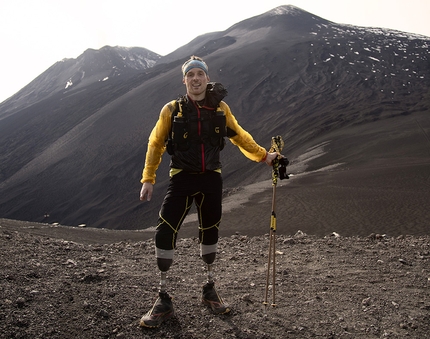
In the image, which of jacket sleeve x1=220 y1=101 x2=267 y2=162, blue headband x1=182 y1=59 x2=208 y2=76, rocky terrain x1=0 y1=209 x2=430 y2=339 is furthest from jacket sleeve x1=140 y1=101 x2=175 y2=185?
rocky terrain x1=0 y1=209 x2=430 y2=339

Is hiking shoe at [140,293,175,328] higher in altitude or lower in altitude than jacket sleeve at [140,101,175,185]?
lower

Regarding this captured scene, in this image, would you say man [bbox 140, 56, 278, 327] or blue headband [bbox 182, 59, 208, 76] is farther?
blue headband [bbox 182, 59, 208, 76]

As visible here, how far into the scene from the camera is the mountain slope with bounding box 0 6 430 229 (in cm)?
2603

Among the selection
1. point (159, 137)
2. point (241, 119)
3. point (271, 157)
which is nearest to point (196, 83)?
point (159, 137)

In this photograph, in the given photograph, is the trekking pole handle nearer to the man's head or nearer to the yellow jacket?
the yellow jacket

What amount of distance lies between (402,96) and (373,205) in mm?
27341

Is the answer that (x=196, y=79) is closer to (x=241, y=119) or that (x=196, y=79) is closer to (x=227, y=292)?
(x=227, y=292)

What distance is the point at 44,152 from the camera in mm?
42375

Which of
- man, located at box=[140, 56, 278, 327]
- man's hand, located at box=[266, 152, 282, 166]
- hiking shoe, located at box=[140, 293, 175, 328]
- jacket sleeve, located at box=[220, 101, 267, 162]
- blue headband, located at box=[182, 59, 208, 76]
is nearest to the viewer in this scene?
hiking shoe, located at box=[140, 293, 175, 328]

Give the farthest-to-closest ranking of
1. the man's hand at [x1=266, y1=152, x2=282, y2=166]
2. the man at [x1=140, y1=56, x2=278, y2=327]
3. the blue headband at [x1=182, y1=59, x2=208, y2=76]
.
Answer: the man's hand at [x1=266, y1=152, x2=282, y2=166]
the blue headband at [x1=182, y1=59, x2=208, y2=76]
the man at [x1=140, y1=56, x2=278, y2=327]

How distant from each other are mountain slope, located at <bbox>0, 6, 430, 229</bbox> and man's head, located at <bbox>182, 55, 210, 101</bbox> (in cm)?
1688

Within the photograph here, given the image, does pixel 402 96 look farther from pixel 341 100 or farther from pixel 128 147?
pixel 128 147

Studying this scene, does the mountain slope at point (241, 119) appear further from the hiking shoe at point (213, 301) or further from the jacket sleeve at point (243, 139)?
the hiking shoe at point (213, 301)

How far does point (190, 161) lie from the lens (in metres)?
2.87
